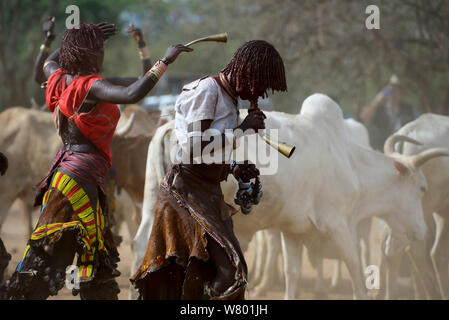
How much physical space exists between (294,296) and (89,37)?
153 inches

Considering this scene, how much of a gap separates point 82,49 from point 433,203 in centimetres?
511

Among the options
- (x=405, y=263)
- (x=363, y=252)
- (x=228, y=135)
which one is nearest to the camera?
(x=228, y=135)

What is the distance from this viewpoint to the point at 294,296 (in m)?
7.40

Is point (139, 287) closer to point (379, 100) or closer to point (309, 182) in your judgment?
point (309, 182)

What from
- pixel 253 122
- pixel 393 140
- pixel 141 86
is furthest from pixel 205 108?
pixel 393 140

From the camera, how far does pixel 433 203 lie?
8.30 metres

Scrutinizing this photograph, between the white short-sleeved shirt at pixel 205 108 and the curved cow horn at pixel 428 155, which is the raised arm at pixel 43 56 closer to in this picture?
the white short-sleeved shirt at pixel 205 108

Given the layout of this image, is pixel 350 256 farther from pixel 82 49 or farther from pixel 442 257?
pixel 82 49

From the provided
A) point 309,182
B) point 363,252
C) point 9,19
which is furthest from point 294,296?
point 9,19

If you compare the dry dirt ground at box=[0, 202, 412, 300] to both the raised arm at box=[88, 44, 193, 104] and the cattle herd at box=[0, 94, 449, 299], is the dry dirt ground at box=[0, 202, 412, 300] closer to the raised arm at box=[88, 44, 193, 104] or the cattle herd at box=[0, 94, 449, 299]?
the cattle herd at box=[0, 94, 449, 299]

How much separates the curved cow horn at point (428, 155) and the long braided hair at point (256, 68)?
394cm

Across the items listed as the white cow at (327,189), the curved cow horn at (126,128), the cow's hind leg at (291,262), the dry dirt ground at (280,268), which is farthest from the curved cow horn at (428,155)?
the curved cow horn at (126,128)

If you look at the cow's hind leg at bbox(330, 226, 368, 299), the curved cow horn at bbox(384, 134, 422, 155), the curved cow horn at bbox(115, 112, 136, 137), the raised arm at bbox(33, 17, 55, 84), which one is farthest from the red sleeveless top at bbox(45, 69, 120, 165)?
the curved cow horn at bbox(384, 134, 422, 155)

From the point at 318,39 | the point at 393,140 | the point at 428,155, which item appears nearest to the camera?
the point at 428,155
